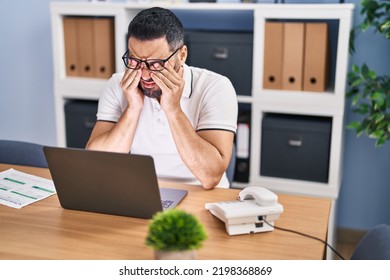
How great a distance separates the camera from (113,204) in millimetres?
1463

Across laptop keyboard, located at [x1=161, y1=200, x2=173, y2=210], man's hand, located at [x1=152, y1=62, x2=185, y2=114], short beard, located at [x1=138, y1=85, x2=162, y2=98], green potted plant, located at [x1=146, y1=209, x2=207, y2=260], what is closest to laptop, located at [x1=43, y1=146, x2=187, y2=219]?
laptop keyboard, located at [x1=161, y1=200, x2=173, y2=210]

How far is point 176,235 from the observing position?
105cm

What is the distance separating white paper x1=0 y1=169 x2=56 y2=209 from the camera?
1604 mm

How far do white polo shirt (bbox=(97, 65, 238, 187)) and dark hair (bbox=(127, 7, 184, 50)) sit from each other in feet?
0.56

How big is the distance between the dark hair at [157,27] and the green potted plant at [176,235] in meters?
0.95

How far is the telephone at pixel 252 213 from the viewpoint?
1345 millimetres

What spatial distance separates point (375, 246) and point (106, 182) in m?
0.67

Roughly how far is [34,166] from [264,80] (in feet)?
4.07

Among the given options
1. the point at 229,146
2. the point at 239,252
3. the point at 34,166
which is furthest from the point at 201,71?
the point at 239,252

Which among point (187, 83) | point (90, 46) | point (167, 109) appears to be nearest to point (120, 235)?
point (167, 109)

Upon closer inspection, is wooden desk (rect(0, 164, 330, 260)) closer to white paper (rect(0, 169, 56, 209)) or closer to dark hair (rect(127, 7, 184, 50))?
white paper (rect(0, 169, 56, 209))

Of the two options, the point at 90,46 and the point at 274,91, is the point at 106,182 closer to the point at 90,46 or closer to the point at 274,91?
the point at 274,91

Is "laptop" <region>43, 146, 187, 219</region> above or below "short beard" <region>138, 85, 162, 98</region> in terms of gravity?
below
